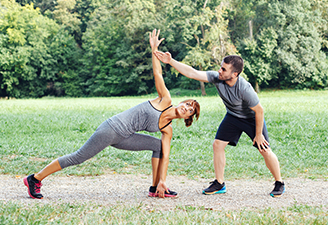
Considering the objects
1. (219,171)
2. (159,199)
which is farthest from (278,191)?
(159,199)

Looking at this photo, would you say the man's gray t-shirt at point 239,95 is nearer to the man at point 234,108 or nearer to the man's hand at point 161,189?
the man at point 234,108

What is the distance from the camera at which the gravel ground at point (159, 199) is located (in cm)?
449

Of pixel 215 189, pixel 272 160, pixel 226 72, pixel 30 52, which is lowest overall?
pixel 215 189

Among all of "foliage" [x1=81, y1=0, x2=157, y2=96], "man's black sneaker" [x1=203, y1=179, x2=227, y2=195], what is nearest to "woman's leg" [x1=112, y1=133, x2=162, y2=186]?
"man's black sneaker" [x1=203, y1=179, x2=227, y2=195]

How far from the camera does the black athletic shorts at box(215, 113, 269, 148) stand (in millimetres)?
4934

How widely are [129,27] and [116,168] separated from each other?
35.6m

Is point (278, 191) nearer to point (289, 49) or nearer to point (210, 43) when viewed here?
point (210, 43)

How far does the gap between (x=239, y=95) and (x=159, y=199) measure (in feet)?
6.16

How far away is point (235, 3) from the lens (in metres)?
39.1

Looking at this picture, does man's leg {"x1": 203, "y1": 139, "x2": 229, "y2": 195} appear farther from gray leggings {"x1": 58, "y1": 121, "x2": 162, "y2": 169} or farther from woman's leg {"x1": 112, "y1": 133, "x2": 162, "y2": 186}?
gray leggings {"x1": 58, "y1": 121, "x2": 162, "y2": 169}

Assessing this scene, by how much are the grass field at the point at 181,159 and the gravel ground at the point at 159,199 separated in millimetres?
325

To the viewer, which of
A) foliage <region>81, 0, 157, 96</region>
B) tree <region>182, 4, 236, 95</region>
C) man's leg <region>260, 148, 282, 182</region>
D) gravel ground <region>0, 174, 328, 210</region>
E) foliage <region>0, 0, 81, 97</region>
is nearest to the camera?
gravel ground <region>0, 174, 328, 210</region>

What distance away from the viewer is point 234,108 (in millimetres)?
4871

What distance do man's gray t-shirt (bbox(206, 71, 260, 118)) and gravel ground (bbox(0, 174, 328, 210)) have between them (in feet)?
4.17
